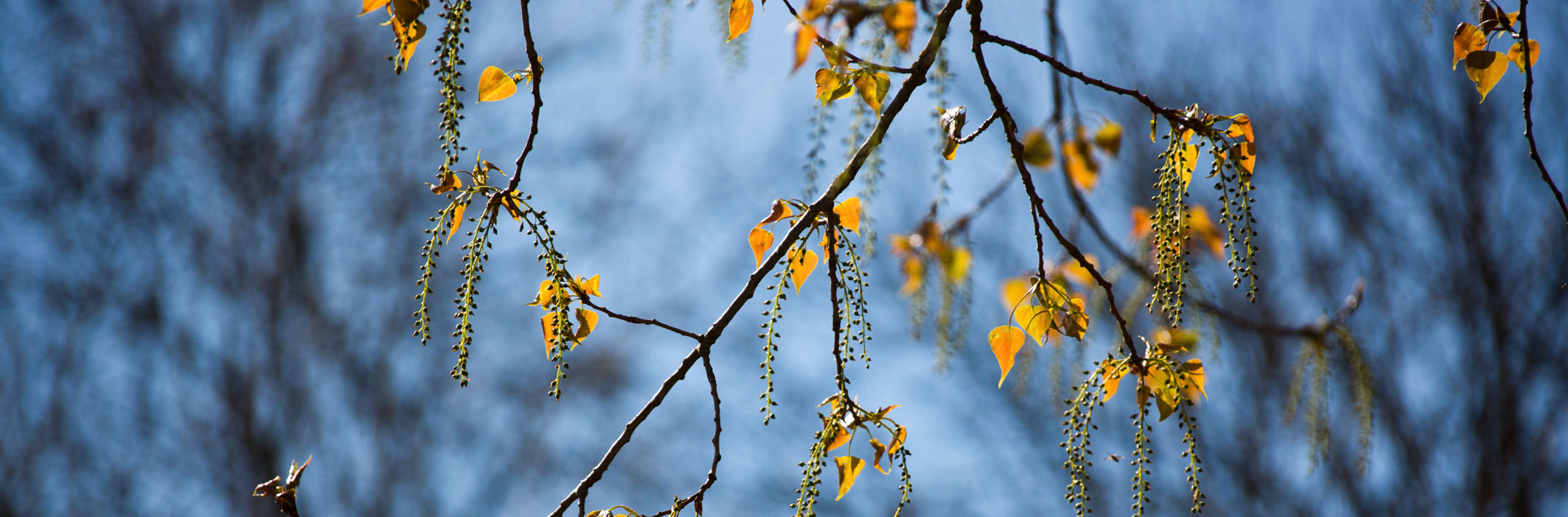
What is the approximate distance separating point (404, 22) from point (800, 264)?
371mm

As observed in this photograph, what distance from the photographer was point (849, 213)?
79 cm

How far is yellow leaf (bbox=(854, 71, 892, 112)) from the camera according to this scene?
78 centimetres

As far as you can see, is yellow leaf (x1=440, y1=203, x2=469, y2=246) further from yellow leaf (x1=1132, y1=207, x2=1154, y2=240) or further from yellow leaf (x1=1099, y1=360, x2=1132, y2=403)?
yellow leaf (x1=1132, y1=207, x2=1154, y2=240)

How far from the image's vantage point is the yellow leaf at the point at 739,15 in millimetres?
775

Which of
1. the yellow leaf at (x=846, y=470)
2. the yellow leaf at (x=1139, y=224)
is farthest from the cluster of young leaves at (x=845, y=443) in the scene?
the yellow leaf at (x=1139, y=224)

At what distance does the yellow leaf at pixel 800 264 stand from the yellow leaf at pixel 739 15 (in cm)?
19

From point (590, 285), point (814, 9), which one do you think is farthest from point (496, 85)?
point (814, 9)

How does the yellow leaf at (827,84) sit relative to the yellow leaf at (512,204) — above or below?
above

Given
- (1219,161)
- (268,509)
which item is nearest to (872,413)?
(1219,161)

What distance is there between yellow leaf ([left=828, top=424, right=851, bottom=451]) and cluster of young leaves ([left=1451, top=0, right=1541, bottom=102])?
596 millimetres

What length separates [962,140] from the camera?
764mm

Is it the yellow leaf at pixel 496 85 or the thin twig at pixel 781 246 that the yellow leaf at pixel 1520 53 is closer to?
the thin twig at pixel 781 246

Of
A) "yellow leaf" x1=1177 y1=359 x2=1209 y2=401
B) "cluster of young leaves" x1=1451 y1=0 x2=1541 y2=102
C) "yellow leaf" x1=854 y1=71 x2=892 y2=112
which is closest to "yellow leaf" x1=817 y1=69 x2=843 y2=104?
"yellow leaf" x1=854 y1=71 x2=892 y2=112

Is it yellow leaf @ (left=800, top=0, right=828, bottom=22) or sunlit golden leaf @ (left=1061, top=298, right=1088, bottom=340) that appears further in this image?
sunlit golden leaf @ (left=1061, top=298, right=1088, bottom=340)
